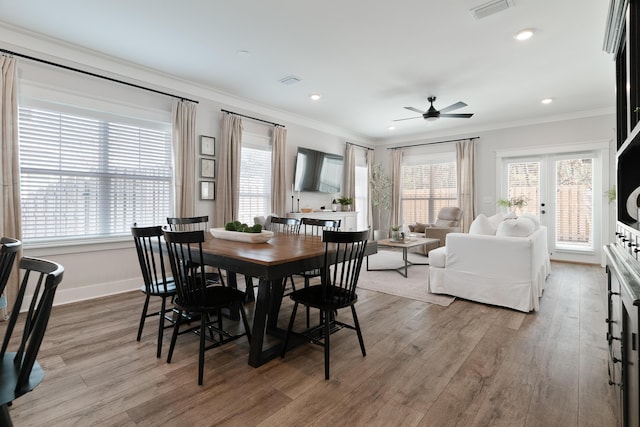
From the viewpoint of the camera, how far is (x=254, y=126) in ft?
18.1

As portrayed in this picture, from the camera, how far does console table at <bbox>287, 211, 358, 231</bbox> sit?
240 inches

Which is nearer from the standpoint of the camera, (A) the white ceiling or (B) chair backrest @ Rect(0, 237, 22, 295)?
(B) chair backrest @ Rect(0, 237, 22, 295)

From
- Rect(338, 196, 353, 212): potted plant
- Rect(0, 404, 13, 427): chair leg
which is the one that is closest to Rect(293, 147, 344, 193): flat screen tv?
Rect(338, 196, 353, 212): potted plant

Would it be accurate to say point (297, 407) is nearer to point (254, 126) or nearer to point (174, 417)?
point (174, 417)

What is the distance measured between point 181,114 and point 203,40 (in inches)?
51.0

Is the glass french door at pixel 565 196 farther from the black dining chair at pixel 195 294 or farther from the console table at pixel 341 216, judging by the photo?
the black dining chair at pixel 195 294

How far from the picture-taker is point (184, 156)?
4426mm

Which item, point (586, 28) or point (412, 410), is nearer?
point (412, 410)

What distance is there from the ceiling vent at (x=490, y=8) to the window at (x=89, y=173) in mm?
3784

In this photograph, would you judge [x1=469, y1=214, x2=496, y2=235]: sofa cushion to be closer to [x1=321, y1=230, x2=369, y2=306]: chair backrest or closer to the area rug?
the area rug

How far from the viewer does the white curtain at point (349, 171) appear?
7.61 m

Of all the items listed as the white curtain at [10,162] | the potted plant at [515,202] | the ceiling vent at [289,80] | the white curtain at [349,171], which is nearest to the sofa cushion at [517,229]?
the ceiling vent at [289,80]

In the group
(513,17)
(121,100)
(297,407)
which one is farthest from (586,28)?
(121,100)

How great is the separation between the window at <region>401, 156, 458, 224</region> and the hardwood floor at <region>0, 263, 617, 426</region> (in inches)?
184
